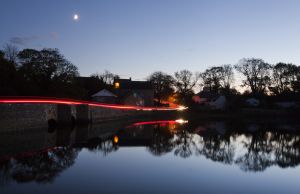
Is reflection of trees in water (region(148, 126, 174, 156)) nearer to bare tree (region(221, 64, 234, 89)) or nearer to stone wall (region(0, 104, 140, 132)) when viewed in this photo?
stone wall (region(0, 104, 140, 132))

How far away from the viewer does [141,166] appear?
630 inches

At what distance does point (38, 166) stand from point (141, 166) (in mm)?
4101

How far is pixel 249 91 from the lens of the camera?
81.1 meters

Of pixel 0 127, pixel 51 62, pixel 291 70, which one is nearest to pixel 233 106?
pixel 291 70

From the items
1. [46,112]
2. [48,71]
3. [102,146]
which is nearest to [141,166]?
[102,146]

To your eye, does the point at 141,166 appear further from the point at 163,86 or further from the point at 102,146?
the point at 163,86

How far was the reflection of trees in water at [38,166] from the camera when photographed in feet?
41.7

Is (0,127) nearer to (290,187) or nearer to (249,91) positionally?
(290,187)

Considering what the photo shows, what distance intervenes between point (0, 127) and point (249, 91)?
64.5 m

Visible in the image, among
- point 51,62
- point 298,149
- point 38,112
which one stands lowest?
point 298,149

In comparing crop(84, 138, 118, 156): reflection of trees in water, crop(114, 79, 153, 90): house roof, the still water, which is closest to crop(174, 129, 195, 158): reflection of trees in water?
the still water

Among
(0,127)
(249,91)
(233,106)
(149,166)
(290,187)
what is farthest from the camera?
(249,91)

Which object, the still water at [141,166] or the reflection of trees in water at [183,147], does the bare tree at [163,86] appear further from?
the still water at [141,166]

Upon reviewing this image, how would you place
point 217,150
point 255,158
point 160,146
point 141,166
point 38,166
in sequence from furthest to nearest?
point 160,146
point 217,150
point 255,158
point 141,166
point 38,166
